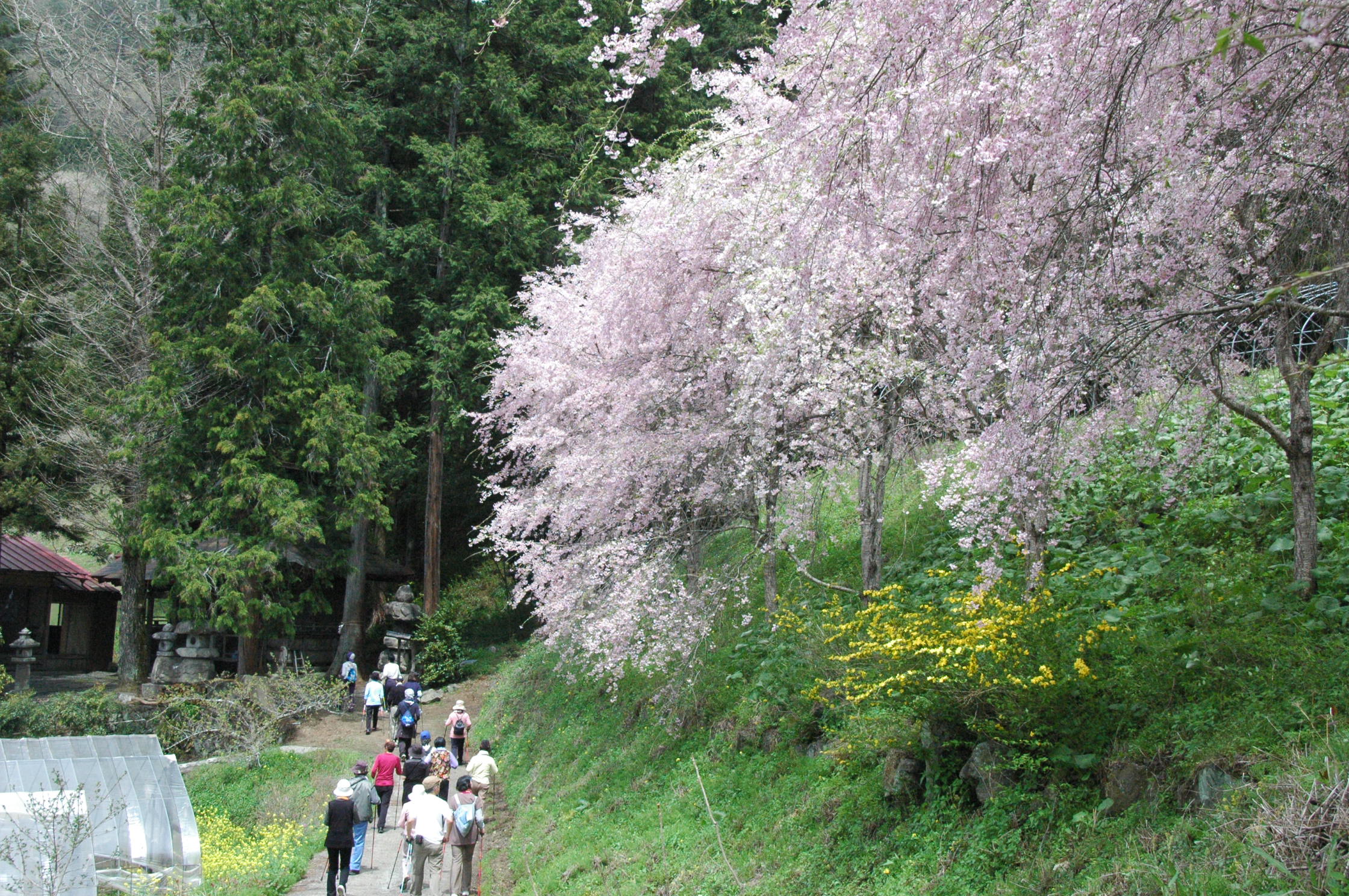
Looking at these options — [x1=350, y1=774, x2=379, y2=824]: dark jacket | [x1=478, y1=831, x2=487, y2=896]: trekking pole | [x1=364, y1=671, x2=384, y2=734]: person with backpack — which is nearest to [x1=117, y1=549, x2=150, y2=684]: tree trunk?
[x1=364, y1=671, x2=384, y2=734]: person with backpack

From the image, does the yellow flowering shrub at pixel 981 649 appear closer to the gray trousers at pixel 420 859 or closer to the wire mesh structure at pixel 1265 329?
the wire mesh structure at pixel 1265 329

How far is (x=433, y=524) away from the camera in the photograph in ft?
83.7

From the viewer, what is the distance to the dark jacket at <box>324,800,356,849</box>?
9.65 m

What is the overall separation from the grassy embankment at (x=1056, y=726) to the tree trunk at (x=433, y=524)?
14.6 meters

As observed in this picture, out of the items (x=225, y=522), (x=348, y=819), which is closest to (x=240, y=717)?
(x=225, y=522)

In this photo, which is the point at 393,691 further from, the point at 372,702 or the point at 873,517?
the point at 873,517

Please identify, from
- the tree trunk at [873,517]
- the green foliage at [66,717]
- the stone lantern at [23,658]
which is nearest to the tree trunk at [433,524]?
the green foliage at [66,717]

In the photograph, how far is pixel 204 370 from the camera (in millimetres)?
21438

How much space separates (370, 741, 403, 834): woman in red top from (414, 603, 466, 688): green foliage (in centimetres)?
1137

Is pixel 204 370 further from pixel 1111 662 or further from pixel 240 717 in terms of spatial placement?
pixel 1111 662

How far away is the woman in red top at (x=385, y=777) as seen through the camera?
12.5 m

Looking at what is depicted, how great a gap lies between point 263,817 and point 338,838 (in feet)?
18.0

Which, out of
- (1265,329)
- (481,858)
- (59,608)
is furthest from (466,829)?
(59,608)

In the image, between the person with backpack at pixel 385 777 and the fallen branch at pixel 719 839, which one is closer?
the fallen branch at pixel 719 839
